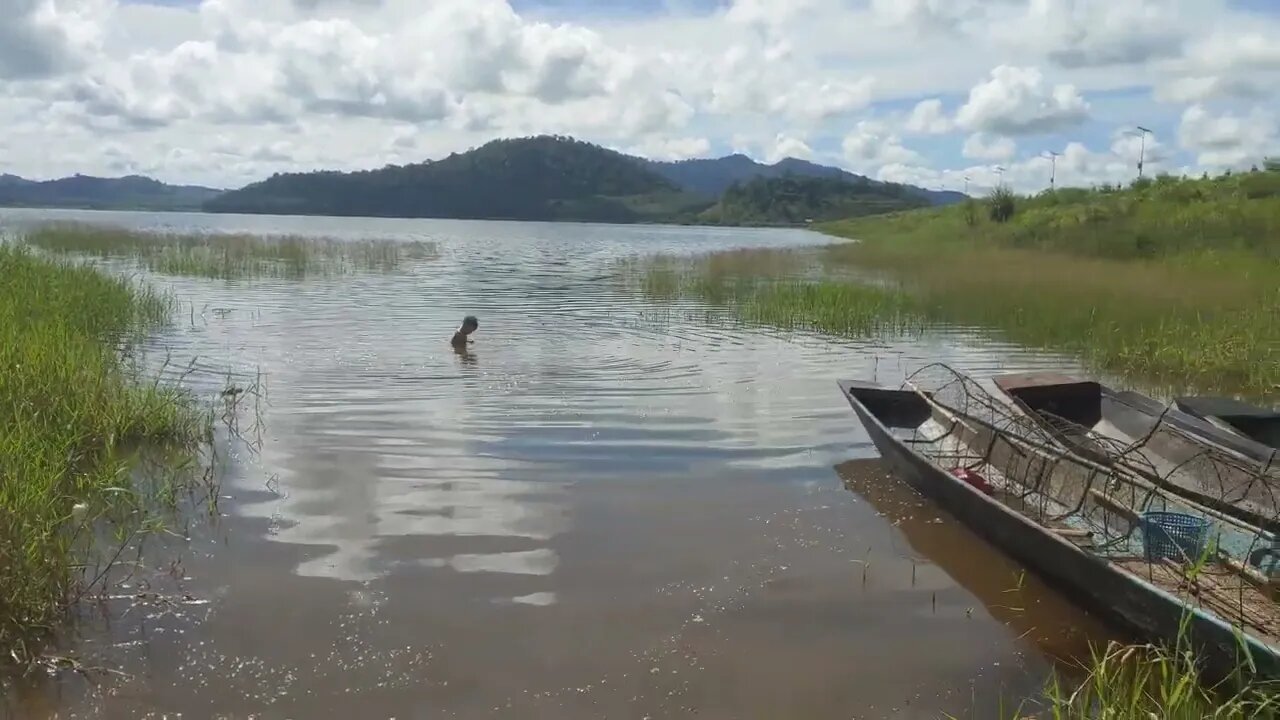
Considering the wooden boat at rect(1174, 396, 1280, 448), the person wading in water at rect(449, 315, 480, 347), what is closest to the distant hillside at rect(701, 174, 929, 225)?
the person wading in water at rect(449, 315, 480, 347)

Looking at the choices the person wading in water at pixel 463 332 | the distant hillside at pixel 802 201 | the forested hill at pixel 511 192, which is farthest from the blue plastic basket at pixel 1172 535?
the forested hill at pixel 511 192

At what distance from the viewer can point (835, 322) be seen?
17.6m

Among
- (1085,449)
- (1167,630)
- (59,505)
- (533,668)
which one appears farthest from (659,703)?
(1085,449)

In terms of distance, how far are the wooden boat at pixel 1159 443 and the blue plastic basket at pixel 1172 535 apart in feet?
1.37

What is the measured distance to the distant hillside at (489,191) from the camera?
15400 centimetres

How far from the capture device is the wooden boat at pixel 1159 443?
696 centimetres

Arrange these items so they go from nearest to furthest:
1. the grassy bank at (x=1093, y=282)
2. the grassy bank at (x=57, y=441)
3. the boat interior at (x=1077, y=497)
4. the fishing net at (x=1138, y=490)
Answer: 1. the grassy bank at (x=57, y=441)
2. the boat interior at (x=1077, y=497)
3. the fishing net at (x=1138, y=490)
4. the grassy bank at (x=1093, y=282)

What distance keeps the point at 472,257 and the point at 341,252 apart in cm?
663

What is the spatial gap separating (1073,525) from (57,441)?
731cm

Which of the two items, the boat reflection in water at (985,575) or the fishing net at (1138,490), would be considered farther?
the boat reflection in water at (985,575)

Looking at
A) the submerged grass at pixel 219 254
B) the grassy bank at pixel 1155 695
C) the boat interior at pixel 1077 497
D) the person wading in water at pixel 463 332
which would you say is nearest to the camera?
the grassy bank at pixel 1155 695

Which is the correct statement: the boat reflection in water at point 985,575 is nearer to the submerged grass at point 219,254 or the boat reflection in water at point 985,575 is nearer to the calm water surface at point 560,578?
the calm water surface at point 560,578

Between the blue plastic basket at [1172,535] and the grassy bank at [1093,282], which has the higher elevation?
the grassy bank at [1093,282]

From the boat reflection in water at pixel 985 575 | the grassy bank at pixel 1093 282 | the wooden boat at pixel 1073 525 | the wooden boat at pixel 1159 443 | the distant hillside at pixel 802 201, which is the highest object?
the distant hillside at pixel 802 201
